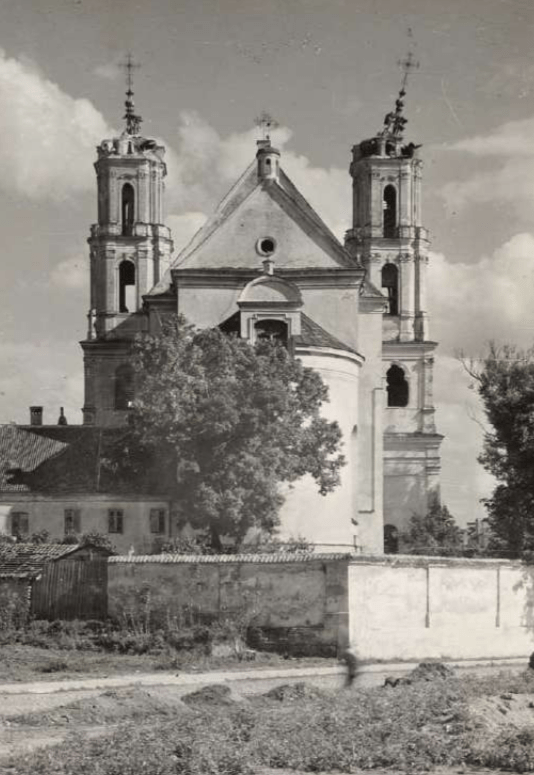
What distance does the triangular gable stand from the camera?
168ft

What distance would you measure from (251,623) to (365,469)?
22.0 m

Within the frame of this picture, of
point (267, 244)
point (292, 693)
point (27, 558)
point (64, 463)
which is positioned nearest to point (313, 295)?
point (267, 244)

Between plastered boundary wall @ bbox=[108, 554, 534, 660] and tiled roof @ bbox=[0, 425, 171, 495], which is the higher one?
tiled roof @ bbox=[0, 425, 171, 495]

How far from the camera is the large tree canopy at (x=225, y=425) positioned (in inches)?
1560

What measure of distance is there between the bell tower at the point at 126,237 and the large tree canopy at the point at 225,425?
22385mm

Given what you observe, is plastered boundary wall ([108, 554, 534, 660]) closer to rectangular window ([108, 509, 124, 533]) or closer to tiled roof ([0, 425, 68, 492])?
rectangular window ([108, 509, 124, 533])

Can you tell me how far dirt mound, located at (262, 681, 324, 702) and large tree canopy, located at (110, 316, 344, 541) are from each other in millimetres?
13857

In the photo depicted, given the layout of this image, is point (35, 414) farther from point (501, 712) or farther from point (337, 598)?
point (501, 712)

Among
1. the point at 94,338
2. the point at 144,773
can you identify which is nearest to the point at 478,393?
the point at 94,338

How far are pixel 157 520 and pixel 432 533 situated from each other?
1487cm

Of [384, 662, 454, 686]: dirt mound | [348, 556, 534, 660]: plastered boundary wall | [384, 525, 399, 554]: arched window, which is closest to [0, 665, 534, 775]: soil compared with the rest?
[384, 662, 454, 686]: dirt mound

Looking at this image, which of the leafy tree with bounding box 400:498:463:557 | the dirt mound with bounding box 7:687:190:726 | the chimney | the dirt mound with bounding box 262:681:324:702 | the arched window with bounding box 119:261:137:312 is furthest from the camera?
the arched window with bounding box 119:261:137:312

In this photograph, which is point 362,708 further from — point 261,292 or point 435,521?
point 435,521

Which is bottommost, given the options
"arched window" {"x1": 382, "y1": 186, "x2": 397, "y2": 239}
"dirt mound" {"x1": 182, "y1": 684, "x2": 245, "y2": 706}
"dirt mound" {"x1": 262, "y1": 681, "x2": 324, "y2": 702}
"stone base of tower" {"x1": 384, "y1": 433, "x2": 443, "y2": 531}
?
"dirt mound" {"x1": 262, "y1": 681, "x2": 324, "y2": 702}
